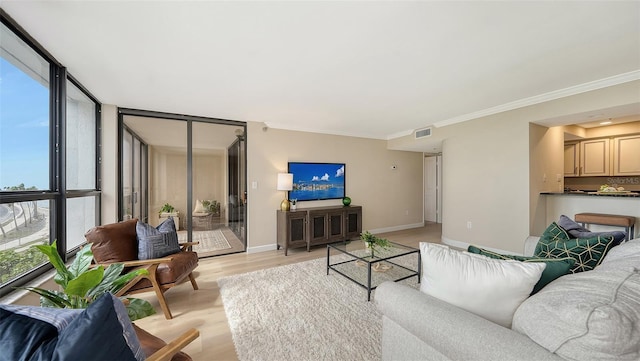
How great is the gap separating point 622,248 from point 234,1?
2.55 meters

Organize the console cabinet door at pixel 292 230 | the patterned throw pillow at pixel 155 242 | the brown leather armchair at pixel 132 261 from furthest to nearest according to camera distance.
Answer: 1. the console cabinet door at pixel 292 230
2. the patterned throw pillow at pixel 155 242
3. the brown leather armchair at pixel 132 261

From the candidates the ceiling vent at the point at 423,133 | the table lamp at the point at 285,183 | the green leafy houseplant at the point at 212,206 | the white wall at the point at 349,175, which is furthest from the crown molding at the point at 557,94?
the green leafy houseplant at the point at 212,206

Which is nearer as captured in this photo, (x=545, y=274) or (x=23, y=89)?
(x=545, y=274)

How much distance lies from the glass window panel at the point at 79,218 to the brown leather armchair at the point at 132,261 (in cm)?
56

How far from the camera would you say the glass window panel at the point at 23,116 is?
1691mm

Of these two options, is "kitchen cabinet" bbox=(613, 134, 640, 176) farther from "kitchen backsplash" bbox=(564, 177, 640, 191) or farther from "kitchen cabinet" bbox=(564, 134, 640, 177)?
"kitchen backsplash" bbox=(564, 177, 640, 191)

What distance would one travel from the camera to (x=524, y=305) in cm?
95

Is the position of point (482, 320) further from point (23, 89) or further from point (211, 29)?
point (23, 89)

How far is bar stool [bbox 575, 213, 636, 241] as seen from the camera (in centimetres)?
298

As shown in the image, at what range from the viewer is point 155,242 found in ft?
8.11

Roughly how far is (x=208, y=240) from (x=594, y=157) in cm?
753

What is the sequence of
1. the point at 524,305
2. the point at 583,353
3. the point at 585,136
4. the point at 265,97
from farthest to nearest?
the point at 585,136 < the point at 265,97 < the point at 524,305 < the point at 583,353

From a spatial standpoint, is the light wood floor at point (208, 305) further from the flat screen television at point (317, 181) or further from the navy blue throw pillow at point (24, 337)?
the navy blue throw pillow at point (24, 337)

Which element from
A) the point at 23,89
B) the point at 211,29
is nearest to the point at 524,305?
the point at 211,29
